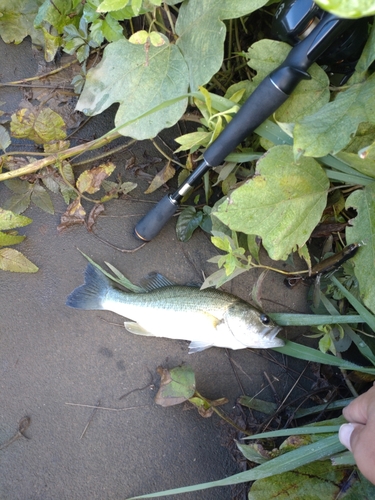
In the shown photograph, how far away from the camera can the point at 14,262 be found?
2.23 metres

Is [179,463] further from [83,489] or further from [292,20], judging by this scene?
[292,20]

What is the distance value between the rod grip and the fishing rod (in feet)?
1.12

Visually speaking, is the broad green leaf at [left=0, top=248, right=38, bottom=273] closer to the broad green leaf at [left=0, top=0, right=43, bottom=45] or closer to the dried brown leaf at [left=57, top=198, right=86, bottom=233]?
the dried brown leaf at [left=57, top=198, right=86, bottom=233]

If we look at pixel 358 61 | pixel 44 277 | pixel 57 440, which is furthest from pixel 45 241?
pixel 358 61

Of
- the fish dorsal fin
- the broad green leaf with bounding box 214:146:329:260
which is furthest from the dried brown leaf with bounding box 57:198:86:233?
the broad green leaf with bounding box 214:146:329:260

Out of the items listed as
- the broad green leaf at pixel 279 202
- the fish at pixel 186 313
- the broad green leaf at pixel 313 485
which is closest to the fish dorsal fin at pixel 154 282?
the fish at pixel 186 313

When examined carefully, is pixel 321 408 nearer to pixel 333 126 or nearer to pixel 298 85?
pixel 333 126

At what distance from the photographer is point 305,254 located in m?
2.07

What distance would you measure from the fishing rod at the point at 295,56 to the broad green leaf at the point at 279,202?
0.62ft

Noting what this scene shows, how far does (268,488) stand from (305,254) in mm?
1136

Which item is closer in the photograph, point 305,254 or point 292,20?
point 292,20

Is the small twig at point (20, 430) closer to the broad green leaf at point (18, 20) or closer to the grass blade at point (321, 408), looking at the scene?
the grass blade at point (321, 408)

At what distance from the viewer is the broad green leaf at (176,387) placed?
2154mm

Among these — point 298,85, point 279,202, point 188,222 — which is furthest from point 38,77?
point 279,202
